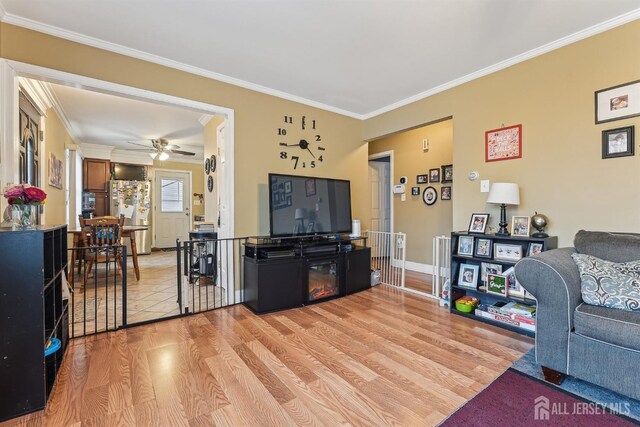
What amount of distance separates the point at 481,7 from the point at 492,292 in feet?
7.80

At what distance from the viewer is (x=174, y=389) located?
1709 mm

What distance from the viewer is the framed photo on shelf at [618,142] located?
2201 mm

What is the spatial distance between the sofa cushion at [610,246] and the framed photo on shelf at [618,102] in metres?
0.97

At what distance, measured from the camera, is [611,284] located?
5.59 feet

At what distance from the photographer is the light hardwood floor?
1506mm

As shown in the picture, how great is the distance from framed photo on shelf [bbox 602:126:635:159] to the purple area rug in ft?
5.92

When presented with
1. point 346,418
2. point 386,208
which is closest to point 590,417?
point 346,418

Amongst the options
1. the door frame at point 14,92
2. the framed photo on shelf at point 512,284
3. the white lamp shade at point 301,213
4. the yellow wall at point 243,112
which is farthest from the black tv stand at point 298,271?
the door frame at point 14,92

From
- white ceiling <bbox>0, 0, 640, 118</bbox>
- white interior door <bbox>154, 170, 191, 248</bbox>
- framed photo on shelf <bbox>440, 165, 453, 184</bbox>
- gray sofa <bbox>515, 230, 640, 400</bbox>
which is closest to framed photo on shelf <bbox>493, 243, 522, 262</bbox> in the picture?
gray sofa <bbox>515, 230, 640, 400</bbox>

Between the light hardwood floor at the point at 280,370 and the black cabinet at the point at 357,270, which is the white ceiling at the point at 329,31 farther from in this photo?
the light hardwood floor at the point at 280,370

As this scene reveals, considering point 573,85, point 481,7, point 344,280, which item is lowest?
point 344,280

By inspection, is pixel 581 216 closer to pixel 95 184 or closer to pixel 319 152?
pixel 319 152

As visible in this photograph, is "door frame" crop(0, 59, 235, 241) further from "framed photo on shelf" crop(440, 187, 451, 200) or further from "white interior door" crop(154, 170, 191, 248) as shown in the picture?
"white interior door" crop(154, 170, 191, 248)

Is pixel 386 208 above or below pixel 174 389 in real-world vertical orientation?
above
